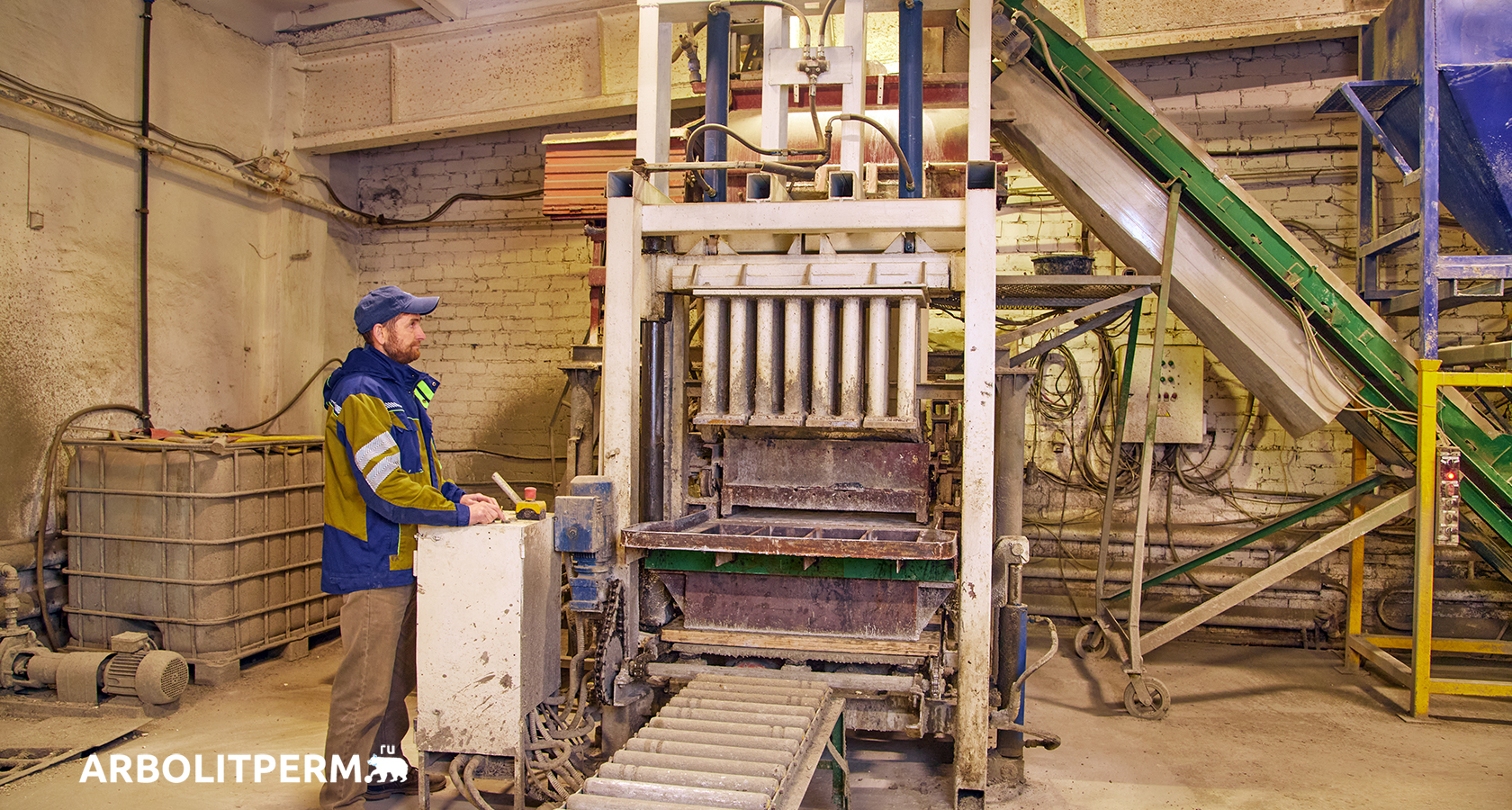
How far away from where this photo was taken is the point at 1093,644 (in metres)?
4.94

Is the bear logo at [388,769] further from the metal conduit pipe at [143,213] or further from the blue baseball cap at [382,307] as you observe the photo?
the metal conduit pipe at [143,213]

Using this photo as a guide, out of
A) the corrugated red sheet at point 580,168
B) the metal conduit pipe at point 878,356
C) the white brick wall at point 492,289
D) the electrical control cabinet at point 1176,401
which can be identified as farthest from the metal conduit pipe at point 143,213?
the electrical control cabinet at point 1176,401

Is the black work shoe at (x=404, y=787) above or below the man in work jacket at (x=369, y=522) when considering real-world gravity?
below

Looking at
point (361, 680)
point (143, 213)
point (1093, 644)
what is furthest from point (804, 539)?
point (143, 213)

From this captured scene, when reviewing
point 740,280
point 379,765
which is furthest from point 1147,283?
point 379,765

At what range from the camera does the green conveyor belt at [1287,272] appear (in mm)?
4082

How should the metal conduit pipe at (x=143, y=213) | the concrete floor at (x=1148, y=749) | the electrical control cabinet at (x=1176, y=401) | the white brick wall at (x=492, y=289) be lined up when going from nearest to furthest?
the concrete floor at (x=1148, y=749) < the metal conduit pipe at (x=143, y=213) < the electrical control cabinet at (x=1176, y=401) < the white brick wall at (x=492, y=289)

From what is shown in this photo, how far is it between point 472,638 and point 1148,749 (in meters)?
2.91

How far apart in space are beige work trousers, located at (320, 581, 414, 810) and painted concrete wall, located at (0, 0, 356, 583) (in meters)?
3.02

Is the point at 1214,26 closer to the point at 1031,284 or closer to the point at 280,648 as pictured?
the point at 1031,284

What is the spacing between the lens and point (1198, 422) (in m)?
5.59

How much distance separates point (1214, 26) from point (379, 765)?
586cm

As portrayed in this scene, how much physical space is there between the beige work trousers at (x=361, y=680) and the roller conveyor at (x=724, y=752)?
3.50 ft

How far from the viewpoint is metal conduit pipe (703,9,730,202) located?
3.35 m
